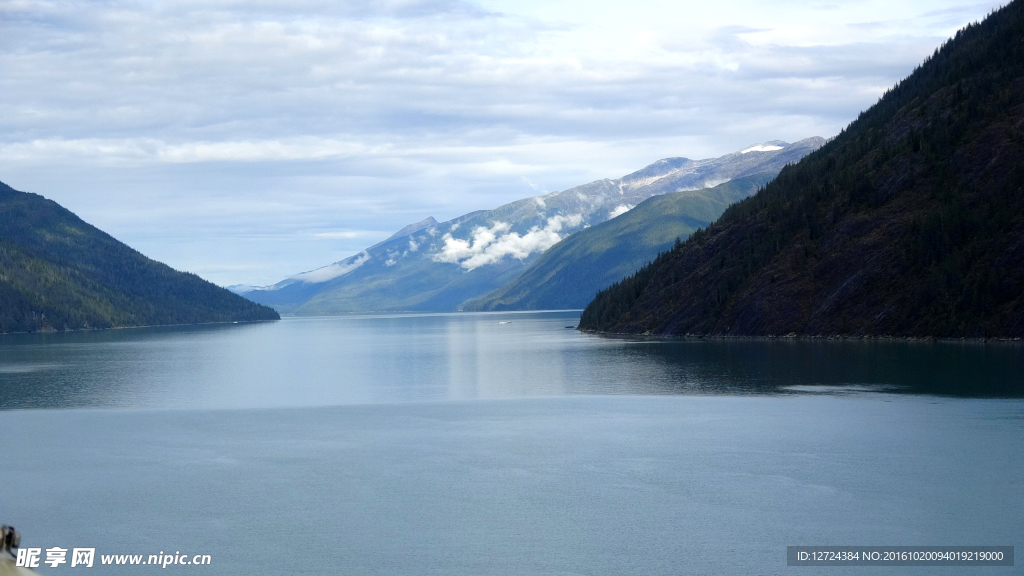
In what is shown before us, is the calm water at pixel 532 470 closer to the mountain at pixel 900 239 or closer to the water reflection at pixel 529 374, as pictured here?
the water reflection at pixel 529 374

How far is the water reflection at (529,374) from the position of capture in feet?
293

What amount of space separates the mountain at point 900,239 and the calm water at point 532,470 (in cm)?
3670

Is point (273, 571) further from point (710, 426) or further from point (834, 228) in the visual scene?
point (834, 228)

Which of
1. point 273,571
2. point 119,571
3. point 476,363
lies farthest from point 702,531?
point 476,363

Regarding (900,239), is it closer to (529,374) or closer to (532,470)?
(529,374)

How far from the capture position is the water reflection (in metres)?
89.2

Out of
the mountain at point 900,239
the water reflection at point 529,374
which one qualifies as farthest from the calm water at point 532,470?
the mountain at point 900,239

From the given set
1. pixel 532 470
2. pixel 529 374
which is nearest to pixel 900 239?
pixel 529 374

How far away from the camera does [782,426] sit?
6366cm

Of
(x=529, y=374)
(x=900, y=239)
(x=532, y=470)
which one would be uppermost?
(x=900, y=239)

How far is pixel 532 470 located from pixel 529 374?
213 feet

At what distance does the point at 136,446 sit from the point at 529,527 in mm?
34264

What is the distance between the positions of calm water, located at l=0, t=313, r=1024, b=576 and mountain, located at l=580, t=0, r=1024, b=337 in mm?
36703

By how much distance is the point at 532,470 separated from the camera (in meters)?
50.4
